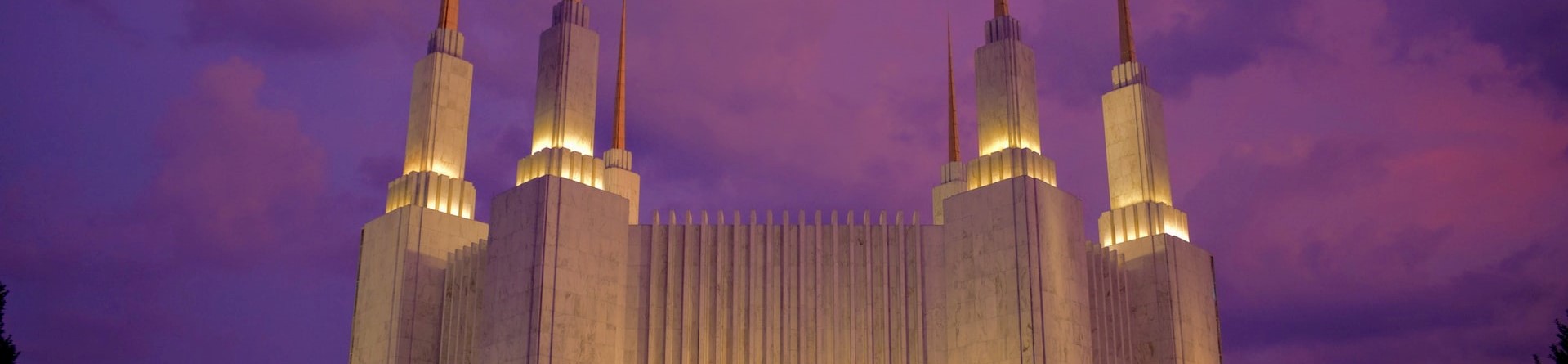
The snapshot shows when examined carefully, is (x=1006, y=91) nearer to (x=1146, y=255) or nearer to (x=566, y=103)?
(x=1146, y=255)

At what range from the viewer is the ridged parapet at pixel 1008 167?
28.5m

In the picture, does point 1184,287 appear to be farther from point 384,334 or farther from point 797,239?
point 384,334

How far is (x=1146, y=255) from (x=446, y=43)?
50.9 ft

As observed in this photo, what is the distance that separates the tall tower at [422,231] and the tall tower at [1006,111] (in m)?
10.3

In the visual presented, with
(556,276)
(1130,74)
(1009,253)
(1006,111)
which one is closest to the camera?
(556,276)

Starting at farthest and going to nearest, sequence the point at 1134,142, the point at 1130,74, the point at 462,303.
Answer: the point at 1130,74
the point at 1134,142
the point at 462,303

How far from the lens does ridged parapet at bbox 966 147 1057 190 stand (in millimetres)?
28469

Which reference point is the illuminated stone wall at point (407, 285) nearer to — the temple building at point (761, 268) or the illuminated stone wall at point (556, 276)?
the temple building at point (761, 268)

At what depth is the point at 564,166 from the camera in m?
28.4

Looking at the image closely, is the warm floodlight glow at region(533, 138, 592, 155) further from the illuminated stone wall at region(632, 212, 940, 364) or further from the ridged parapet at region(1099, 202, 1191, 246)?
the ridged parapet at region(1099, 202, 1191, 246)

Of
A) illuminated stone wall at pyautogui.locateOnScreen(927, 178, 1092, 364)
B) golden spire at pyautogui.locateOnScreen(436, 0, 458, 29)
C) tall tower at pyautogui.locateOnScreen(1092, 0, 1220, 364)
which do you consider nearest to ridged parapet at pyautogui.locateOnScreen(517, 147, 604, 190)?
golden spire at pyautogui.locateOnScreen(436, 0, 458, 29)

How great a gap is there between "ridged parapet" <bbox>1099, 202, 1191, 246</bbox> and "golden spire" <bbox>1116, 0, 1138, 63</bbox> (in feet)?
12.4

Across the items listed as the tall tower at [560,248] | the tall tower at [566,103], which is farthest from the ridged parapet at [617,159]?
the tall tower at [560,248]

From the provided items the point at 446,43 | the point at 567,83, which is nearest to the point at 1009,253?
the point at 567,83
